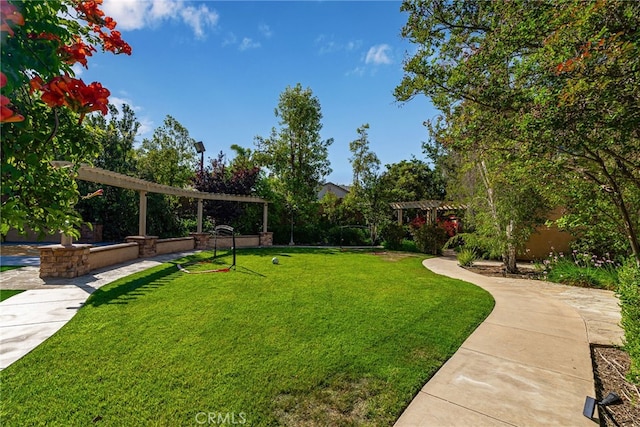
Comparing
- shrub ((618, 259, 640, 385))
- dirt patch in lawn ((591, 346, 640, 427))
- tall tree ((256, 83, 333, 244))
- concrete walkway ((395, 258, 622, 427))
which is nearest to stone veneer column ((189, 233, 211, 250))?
tall tree ((256, 83, 333, 244))

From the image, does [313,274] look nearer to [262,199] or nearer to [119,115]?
[262,199]

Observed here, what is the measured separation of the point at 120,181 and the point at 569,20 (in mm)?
11261

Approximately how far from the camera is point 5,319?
16.1 ft

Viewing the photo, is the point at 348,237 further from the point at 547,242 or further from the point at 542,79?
the point at 542,79

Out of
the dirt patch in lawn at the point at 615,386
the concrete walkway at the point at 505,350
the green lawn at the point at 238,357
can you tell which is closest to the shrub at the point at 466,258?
the concrete walkway at the point at 505,350

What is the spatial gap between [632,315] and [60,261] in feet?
36.2

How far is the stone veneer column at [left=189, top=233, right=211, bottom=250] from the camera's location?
15445 mm

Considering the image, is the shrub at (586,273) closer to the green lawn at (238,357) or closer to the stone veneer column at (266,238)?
the green lawn at (238,357)

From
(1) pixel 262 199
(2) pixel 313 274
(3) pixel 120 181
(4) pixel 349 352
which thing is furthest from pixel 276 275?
(1) pixel 262 199

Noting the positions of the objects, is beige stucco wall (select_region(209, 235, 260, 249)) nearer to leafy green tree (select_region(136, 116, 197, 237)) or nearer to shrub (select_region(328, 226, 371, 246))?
leafy green tree (select_region(136, 116, 197, 237))

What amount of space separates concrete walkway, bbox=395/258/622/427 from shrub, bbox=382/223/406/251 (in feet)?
36.9

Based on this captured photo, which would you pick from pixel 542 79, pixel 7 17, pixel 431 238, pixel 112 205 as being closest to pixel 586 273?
pixel 431 238

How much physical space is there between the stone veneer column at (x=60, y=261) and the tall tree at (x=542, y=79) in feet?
29.1

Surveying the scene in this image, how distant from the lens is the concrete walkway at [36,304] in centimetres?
412
